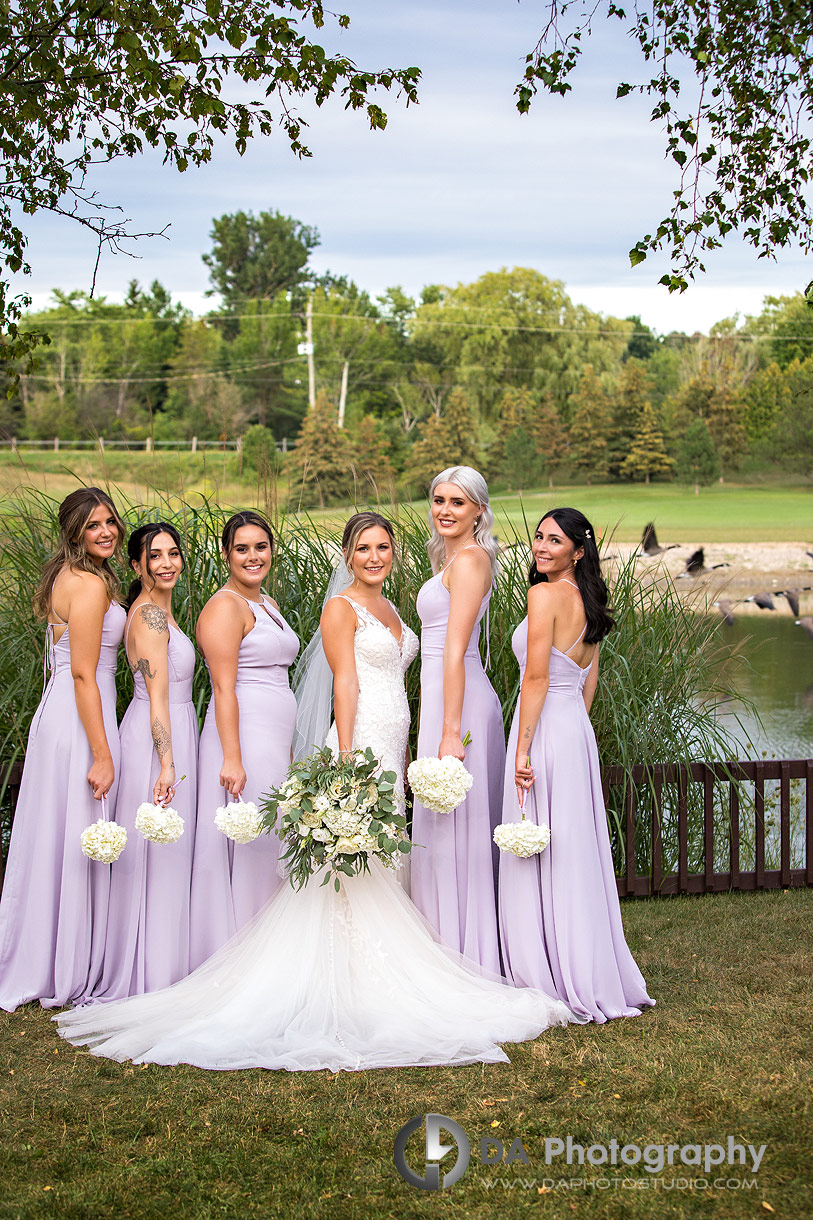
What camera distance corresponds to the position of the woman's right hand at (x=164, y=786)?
195 inches

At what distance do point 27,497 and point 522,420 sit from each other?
43.5m

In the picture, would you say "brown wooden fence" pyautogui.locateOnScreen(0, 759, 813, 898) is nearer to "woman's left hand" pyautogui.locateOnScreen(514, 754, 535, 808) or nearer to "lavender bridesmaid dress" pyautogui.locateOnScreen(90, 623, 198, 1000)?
"woman's left hand" pyautogui.locateOnScreen(514, 754, 535, 808)

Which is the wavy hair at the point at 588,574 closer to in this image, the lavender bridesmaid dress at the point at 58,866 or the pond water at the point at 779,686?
the lavender bridesmaid dress at the point at 58,866

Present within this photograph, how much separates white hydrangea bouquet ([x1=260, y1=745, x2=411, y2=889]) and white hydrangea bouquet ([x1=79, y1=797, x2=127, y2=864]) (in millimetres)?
700

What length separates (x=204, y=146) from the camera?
7613 mm

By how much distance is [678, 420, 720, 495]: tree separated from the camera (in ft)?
154

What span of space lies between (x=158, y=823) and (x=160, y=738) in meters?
0.44

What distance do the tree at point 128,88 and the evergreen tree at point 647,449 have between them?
4141cm

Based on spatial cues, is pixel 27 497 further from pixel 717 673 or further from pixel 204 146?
pixel 717 673

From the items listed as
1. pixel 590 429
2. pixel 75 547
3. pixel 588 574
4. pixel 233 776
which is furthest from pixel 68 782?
pixel 590 429

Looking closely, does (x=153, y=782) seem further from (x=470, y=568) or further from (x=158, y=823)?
(x=470, y=568)

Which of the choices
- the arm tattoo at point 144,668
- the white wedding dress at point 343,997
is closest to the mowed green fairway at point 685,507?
the arm tattoo at point 144,668

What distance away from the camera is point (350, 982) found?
4.43 meters

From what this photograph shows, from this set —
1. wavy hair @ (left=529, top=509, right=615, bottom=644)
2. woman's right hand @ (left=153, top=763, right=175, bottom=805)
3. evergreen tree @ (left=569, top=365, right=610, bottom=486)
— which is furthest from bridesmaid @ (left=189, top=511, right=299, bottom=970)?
evergreen tree @ (left=569, top=365, right=610, bottom=486)
